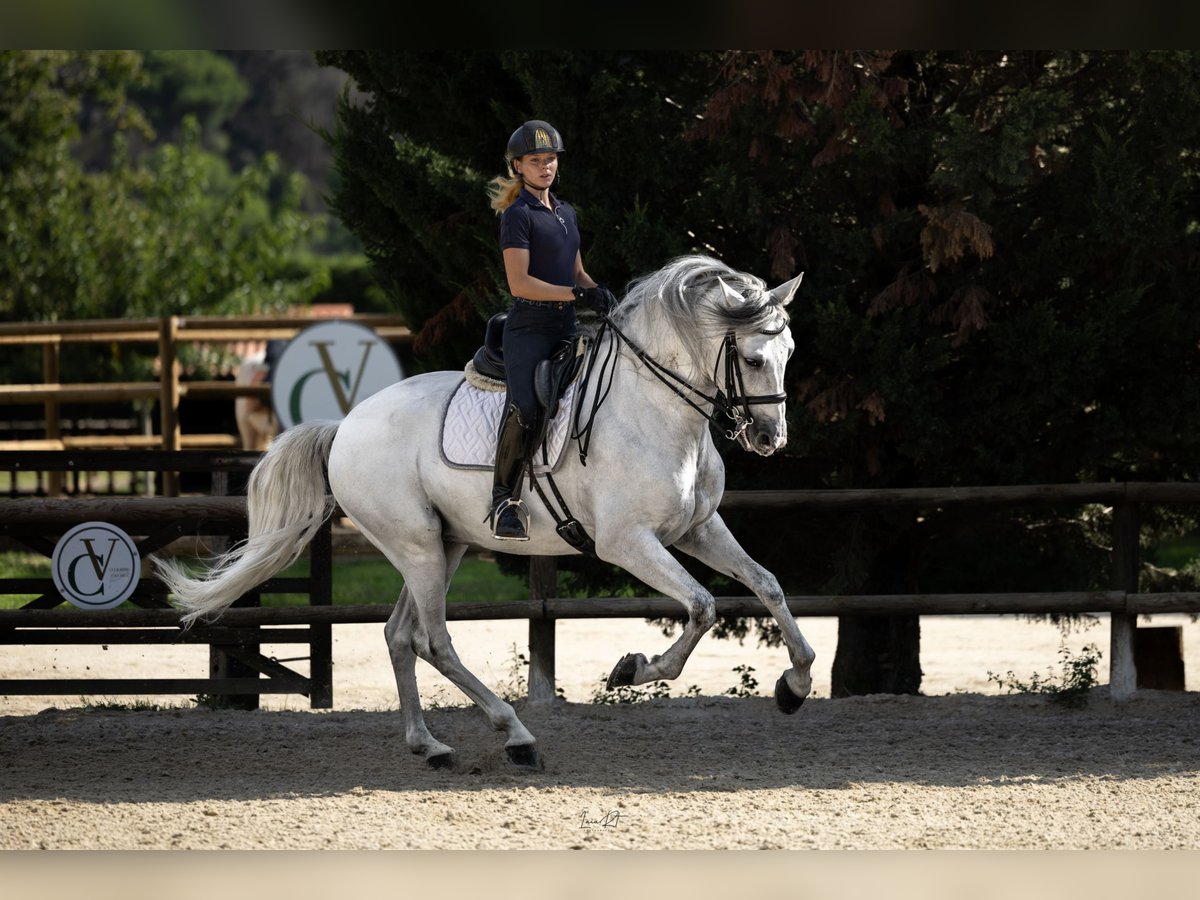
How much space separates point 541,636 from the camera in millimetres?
8094

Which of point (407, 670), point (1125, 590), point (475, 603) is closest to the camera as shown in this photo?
point (407, 670)

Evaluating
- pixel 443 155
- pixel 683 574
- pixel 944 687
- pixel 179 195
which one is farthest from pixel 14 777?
pixel 179 195

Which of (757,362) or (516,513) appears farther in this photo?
(516,513)

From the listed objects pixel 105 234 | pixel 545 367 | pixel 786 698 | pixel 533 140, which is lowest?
pixel 786 698

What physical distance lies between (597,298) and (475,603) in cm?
236

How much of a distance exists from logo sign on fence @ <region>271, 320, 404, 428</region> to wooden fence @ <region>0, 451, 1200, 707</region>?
3.07 meters

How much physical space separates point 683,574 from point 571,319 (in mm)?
1284

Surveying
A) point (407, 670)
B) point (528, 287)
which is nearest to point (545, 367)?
point (528, 287)

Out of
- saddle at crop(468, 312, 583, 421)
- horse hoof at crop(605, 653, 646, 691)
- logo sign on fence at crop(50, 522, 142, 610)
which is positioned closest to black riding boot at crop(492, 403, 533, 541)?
saddle at crop(468, 312, 583, 421)

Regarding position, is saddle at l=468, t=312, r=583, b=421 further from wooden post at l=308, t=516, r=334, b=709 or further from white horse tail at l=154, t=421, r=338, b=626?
wooden post at l=308, t=516, r=334, b=709

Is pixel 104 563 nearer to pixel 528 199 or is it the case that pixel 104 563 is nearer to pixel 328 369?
pixel 528 199

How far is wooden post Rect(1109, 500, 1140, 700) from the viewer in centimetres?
816
